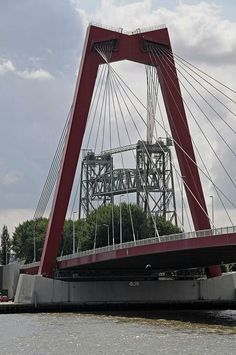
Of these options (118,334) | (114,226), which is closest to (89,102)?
(118,334)

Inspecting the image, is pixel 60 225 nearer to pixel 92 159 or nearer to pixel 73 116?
pixel 73 116

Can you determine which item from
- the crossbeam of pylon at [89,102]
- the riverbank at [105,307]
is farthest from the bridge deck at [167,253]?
the crossbeam of pylon at [89,102]

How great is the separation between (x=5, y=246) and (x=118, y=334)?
334 ft

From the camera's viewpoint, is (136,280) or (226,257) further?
(136,280)

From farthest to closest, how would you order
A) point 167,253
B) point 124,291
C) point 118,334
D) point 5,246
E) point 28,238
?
point 5,246
point 28,238
point 124,291
point 167,253
point 118,334

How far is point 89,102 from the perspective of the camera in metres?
70.6

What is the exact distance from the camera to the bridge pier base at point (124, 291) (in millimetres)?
74750

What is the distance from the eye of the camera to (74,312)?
69562 millimetres

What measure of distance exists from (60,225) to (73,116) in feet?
32.4

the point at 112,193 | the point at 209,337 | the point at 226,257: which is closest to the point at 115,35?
the point at 226,257

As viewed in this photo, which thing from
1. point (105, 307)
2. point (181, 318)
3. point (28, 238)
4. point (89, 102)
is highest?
point (89, 102)

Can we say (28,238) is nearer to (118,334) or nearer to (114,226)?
(114,226)

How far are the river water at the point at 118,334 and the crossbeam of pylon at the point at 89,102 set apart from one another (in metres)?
11.8

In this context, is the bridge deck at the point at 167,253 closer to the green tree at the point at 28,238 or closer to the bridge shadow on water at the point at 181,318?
the bridge shadow on water at the point at 181,318
